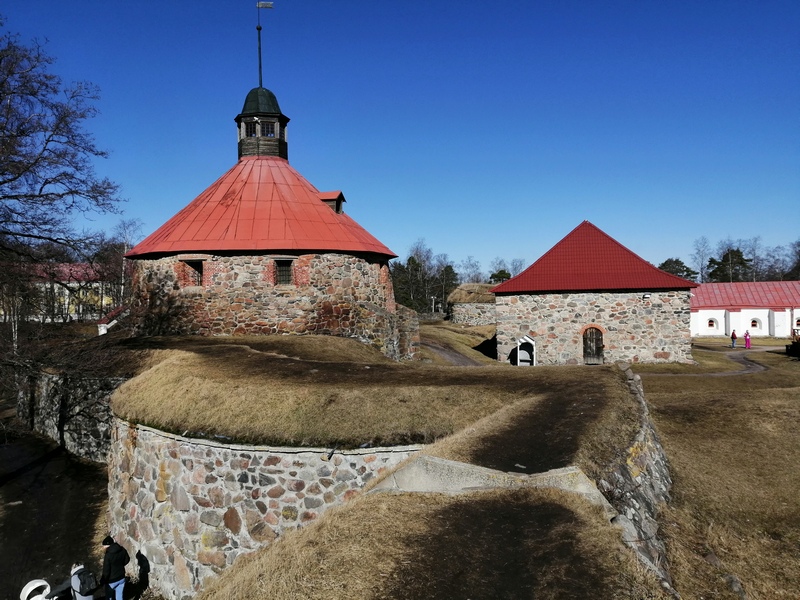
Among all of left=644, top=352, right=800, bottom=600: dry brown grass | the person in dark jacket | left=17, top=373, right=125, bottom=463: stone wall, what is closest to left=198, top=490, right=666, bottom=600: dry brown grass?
left=644, top=352, right=800, bottom=600: dry brown grass

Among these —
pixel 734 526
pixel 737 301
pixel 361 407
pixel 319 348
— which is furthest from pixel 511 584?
pixel 737 301

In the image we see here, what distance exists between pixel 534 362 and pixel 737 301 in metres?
27.7

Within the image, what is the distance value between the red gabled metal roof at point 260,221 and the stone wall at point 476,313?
21.4 meters

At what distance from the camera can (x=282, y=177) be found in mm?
19500

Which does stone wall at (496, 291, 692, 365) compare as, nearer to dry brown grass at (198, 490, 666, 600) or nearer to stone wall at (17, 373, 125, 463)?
stone wall at (17, 373, 125, 463)

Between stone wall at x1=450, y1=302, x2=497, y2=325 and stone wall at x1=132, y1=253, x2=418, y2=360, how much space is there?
2289 centimetres

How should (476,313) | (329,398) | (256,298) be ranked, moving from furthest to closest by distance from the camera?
(476,313) < (256,298) < (329,398)

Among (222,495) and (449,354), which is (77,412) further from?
(449,354)

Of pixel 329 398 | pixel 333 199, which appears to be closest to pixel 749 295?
pixel 333 199

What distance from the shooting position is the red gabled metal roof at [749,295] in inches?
1560

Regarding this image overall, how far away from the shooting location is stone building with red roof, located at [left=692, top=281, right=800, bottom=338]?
39256mm

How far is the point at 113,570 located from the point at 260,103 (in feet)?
53.5

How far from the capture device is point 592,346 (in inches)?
838

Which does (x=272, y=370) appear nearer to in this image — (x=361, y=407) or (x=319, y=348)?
(x=361, y=407)
